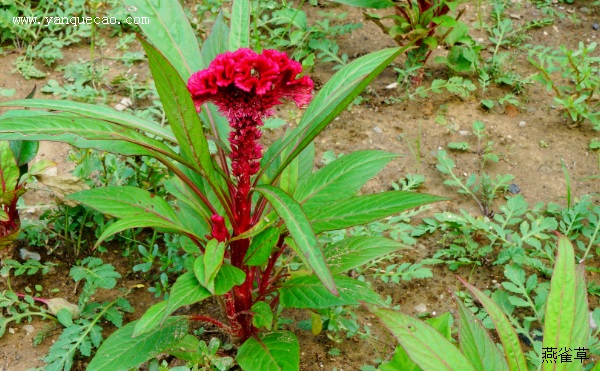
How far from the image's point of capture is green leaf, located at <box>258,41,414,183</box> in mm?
1580

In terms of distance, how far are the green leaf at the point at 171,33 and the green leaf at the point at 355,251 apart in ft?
2.51

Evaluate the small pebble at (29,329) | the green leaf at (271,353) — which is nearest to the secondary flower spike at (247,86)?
the green leaf at (271,353)

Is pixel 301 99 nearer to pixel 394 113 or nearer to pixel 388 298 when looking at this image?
pixel 388 298

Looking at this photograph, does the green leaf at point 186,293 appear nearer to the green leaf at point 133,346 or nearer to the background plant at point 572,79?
the green leaf at point 133,346

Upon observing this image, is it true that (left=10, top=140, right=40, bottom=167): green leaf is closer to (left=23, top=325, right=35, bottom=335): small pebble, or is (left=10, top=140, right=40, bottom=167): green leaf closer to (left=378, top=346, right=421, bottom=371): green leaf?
(left=23, top=325, right=35, bottom=335): small pebble

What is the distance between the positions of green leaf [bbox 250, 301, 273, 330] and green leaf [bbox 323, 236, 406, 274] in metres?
0.25

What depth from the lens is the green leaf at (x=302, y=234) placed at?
1.47 m

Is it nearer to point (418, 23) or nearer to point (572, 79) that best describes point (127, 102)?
point (418, 23)

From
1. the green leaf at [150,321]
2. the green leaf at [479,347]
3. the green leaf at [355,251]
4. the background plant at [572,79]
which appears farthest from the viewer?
the background plant at [572,79]

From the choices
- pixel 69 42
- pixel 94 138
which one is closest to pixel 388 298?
pixel 94 138

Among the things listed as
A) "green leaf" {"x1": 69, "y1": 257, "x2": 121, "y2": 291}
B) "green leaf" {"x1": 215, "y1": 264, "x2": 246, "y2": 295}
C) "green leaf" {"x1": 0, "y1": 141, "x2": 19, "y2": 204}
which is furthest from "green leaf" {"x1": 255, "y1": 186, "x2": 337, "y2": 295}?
"green leaf" {"x1": 0, "y1": 141, "x2": 19, "y2": 204}

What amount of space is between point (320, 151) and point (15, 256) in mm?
1563

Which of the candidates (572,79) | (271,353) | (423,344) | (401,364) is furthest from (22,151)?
(572,79)

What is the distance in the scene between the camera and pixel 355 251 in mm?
2086
